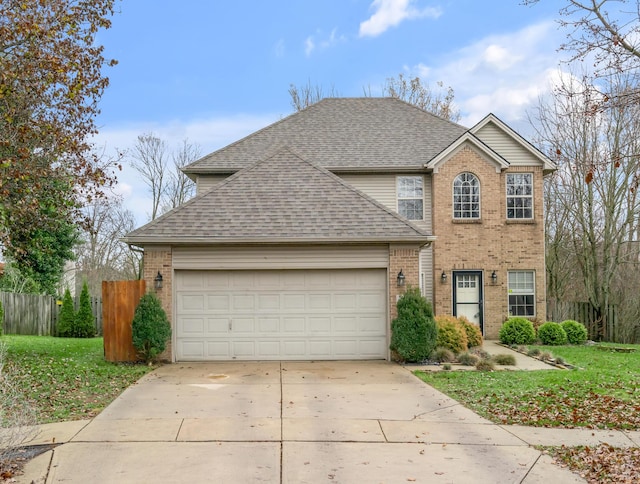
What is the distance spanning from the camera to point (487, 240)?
21484 millimetres

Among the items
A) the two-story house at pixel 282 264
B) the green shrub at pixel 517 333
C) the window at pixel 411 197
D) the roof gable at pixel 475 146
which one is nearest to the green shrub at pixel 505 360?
the two-story house at pixel 282 264

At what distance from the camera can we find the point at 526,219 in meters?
21.7

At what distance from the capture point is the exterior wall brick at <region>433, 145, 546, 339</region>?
69.8ft

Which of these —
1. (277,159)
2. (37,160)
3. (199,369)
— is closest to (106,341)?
(199,369)

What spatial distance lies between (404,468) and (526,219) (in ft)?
52.5

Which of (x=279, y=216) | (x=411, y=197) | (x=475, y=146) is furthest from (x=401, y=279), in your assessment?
(x=475, y=146)

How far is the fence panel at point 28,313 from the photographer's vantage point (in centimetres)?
2655

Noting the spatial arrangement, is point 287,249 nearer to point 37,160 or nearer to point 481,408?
point 37,160

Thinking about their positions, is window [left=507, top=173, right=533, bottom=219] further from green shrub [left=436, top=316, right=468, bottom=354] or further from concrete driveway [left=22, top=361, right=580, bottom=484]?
concrete driveway [left=22, top=361, right=580, bottom=484]

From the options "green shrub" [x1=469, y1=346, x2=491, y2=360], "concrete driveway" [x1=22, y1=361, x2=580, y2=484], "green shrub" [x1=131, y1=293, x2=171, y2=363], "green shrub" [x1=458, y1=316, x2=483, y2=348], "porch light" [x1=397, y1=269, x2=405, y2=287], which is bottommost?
"green shrub" [x1=469, y1=346, x2=491, y2=360]

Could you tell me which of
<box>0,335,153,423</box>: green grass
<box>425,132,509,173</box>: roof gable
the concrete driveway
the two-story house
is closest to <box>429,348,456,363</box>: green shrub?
the two-story house

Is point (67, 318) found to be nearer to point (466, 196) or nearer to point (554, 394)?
point (466, 196)

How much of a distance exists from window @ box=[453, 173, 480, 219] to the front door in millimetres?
1931

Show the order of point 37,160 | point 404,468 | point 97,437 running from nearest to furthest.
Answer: point 404,468 → point 97,437 → point 37,160
